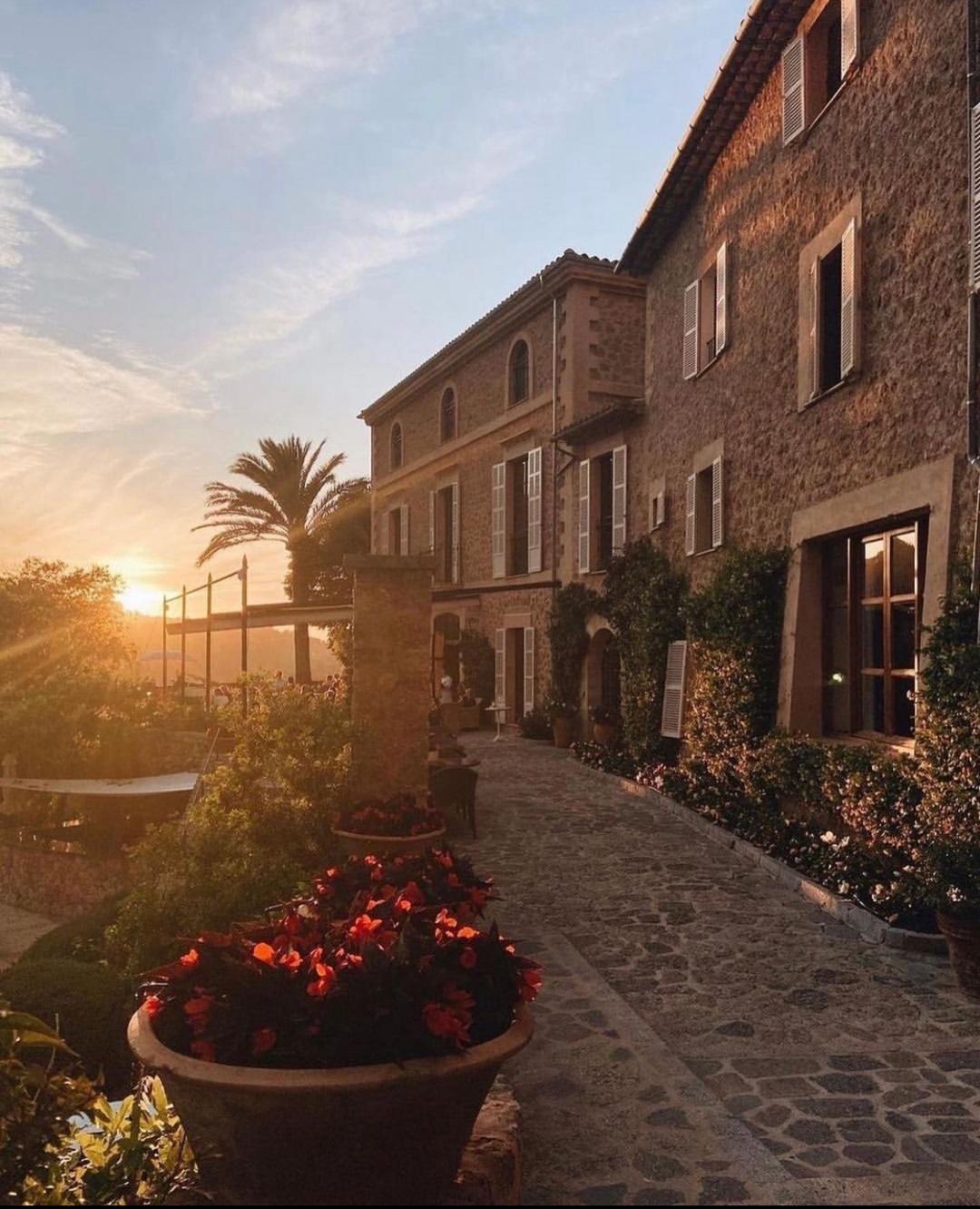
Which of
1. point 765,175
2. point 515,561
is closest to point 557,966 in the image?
point 765,175

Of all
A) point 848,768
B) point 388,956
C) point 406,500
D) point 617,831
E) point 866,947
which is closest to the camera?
point 388,956

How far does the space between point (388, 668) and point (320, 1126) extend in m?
4.78

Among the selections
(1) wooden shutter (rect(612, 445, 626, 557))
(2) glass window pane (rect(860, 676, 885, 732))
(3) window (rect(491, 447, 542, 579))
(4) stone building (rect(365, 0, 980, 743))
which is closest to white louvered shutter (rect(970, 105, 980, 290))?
(4) stone building (rect(365, 0, 980, 743))

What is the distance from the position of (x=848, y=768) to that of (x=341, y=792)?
398 centimetres

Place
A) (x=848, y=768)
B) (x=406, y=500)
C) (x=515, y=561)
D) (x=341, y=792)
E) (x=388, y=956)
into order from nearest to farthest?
(x=388, y=956) → (x=341, y=792) → (x=848, y=768) → (x=515, y=561) → (x=406, y=500)

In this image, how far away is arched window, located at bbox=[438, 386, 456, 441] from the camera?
21719 millimetres

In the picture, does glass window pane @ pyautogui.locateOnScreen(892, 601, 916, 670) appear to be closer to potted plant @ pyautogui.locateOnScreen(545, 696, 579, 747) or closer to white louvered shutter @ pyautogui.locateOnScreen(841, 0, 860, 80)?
white louvered shutter @ pyautogui.locateOnScreen(841, 0, 860, 80)

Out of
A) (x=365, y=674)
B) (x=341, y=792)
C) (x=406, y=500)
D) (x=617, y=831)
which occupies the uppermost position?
(x=406, y=500)

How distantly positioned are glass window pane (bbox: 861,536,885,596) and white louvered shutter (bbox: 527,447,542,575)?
32.7 ft

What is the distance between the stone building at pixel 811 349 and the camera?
21.8 ft

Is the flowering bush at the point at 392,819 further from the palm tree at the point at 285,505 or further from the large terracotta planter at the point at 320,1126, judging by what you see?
the palm tree at the point at 285,505

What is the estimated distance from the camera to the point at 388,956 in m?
Answer: 2.48

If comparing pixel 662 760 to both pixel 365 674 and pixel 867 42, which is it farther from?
pixel 867 42

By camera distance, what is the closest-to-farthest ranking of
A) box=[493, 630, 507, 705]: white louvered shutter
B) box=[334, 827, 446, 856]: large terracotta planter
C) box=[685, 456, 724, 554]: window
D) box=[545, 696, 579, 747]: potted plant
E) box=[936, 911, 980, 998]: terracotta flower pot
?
box=[936, 911, 980, 998]: terracotta flower pot → box=[334, 827, 446, 856]: large terracotta planter → box=[685, 456, 724, 554]: window → box=[545, 696, 579, 747]: potted plant → box=[493, 630, 507, 705]: white louvered shutter
